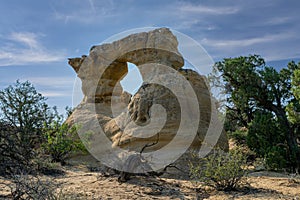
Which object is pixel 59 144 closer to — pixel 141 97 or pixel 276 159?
pixel 141 97

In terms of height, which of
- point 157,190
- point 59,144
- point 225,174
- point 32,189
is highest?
point 59,144

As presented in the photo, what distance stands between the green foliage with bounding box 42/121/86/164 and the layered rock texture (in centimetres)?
136

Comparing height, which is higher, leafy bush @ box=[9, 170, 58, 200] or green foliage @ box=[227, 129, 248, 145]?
green foliage @ box=[227, 129, 248, 145]

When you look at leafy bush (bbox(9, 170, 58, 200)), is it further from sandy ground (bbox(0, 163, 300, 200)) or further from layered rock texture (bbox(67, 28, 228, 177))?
layered rock texture (bbox(67, 28, 228, 177))

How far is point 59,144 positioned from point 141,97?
383 centimetres

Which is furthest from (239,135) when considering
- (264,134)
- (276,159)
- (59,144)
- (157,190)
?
(157,190)

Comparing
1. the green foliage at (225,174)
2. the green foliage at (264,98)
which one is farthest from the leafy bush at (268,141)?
the green foliage at (225,174)

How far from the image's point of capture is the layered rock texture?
10336 millimetres

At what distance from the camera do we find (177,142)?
1003 centimetres

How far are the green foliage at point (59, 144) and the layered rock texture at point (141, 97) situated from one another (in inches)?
53.6

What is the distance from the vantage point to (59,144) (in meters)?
11.8

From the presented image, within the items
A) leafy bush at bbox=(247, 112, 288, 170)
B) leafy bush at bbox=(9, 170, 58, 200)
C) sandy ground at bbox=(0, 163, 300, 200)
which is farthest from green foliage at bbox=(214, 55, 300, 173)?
leafy bush at bbox=(9, 170, 58, 200)

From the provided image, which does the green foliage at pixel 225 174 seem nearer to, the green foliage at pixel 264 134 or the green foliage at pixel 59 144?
the green foliage at pixel 264 134

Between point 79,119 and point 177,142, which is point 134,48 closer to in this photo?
point 79,119
